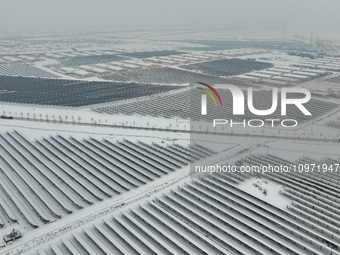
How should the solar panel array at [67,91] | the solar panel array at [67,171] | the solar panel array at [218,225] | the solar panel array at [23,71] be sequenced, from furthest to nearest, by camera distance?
the solar panel array at [23,71], the solar panel array at [67,91], the solar panel array at [67,171], the solar panel array at [218,225]

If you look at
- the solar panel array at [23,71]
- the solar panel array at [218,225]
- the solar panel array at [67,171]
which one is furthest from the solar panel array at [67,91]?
the solar panel array at [218,225]

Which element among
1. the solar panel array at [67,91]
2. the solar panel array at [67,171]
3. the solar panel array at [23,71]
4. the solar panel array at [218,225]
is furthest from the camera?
the solar panel array at [23,71]

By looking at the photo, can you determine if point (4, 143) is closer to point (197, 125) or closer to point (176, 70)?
point (197, 125)

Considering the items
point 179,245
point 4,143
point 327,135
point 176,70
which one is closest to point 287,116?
point 327,135

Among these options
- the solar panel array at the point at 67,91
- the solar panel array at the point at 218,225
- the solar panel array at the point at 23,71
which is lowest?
the solar panel array at the point at 218,225

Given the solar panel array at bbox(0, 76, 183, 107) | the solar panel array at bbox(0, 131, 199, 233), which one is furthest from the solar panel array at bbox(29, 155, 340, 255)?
the solar panel array at bbox(0, 76, 183, 107)

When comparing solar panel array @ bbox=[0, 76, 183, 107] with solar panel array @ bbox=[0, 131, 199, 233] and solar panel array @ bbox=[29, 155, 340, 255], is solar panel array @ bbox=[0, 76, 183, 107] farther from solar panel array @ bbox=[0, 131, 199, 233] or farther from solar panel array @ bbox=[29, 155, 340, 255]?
solar panel array @ bbox=[29, 155, 340, 255]

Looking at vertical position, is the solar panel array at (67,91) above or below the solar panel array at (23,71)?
below

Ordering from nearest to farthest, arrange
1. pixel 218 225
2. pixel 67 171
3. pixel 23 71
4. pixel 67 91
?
1. pixel 218 225
2. pixel 67 171
3. pixel 67 91
4. pixel 23 71

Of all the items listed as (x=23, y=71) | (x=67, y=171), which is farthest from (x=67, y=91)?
(x=67, y=171)

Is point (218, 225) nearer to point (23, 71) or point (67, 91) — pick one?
point (67, 91)

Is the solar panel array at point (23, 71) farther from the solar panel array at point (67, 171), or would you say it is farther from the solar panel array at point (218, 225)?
the solar panel array at point (218, 225)
